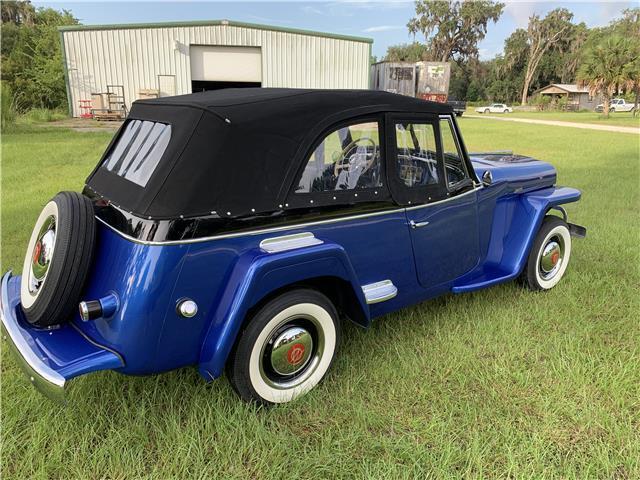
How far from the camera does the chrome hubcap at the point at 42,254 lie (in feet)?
8.14

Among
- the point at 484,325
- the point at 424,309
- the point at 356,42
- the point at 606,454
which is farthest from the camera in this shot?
the point at 356,42

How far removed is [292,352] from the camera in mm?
2604

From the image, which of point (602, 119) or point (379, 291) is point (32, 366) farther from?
point (602, 119)

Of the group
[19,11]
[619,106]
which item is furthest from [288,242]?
→ [19,11]

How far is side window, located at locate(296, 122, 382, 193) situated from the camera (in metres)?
2.65

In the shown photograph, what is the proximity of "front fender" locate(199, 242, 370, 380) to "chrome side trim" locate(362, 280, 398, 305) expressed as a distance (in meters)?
0.54

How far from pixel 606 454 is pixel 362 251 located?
157cm

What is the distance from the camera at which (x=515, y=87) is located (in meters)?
68.2

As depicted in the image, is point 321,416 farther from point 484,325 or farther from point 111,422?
point 484,325

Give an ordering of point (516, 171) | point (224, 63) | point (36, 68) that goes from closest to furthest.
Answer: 1. point (516, 171)
2. point (224, 63)
3. point (36, 68)

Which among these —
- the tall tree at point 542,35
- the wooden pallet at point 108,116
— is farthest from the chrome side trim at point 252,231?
the tall tree at point 542,35

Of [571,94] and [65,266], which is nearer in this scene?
[65,266]

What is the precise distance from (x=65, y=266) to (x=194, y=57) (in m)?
20.8

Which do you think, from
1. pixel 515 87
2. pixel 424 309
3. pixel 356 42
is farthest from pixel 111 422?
pixel 515 87
